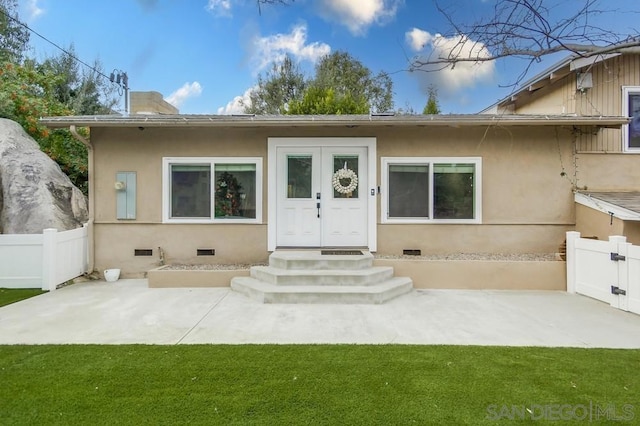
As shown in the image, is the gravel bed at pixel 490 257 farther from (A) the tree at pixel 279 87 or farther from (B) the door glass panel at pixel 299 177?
(A) the tree at pixel 279 87

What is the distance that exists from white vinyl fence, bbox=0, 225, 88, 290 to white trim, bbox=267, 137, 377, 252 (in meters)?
3.65

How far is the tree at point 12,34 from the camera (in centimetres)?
1529

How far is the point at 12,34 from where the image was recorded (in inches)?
647

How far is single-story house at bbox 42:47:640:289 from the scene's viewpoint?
692cm

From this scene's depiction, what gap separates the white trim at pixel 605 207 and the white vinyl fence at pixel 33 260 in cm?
943

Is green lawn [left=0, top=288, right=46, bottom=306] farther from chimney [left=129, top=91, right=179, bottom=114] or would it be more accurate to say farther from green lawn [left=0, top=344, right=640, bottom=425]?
chimney [left=129, top=91, right=179, bottom=114]

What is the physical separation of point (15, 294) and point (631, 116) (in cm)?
1189

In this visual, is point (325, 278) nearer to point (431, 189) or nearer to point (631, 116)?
point (431, 189)

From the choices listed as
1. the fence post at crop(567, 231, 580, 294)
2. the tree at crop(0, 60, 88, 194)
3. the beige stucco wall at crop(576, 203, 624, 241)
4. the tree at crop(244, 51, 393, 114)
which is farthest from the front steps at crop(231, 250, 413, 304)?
the tree at crop(244, 51, 393, 114)

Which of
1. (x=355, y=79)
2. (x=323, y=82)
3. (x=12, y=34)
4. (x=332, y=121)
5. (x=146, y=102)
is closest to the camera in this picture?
(x=332, y=121)

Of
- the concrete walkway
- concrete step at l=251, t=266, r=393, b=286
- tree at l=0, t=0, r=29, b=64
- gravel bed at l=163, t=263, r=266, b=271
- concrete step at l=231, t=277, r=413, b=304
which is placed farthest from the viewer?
tree at l=0, t=0, r=29, b=64

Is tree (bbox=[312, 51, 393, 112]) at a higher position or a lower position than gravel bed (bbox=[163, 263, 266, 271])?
higher

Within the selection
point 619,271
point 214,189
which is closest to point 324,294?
point 214,189

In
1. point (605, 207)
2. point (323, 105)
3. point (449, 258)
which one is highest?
point (323, 105)
